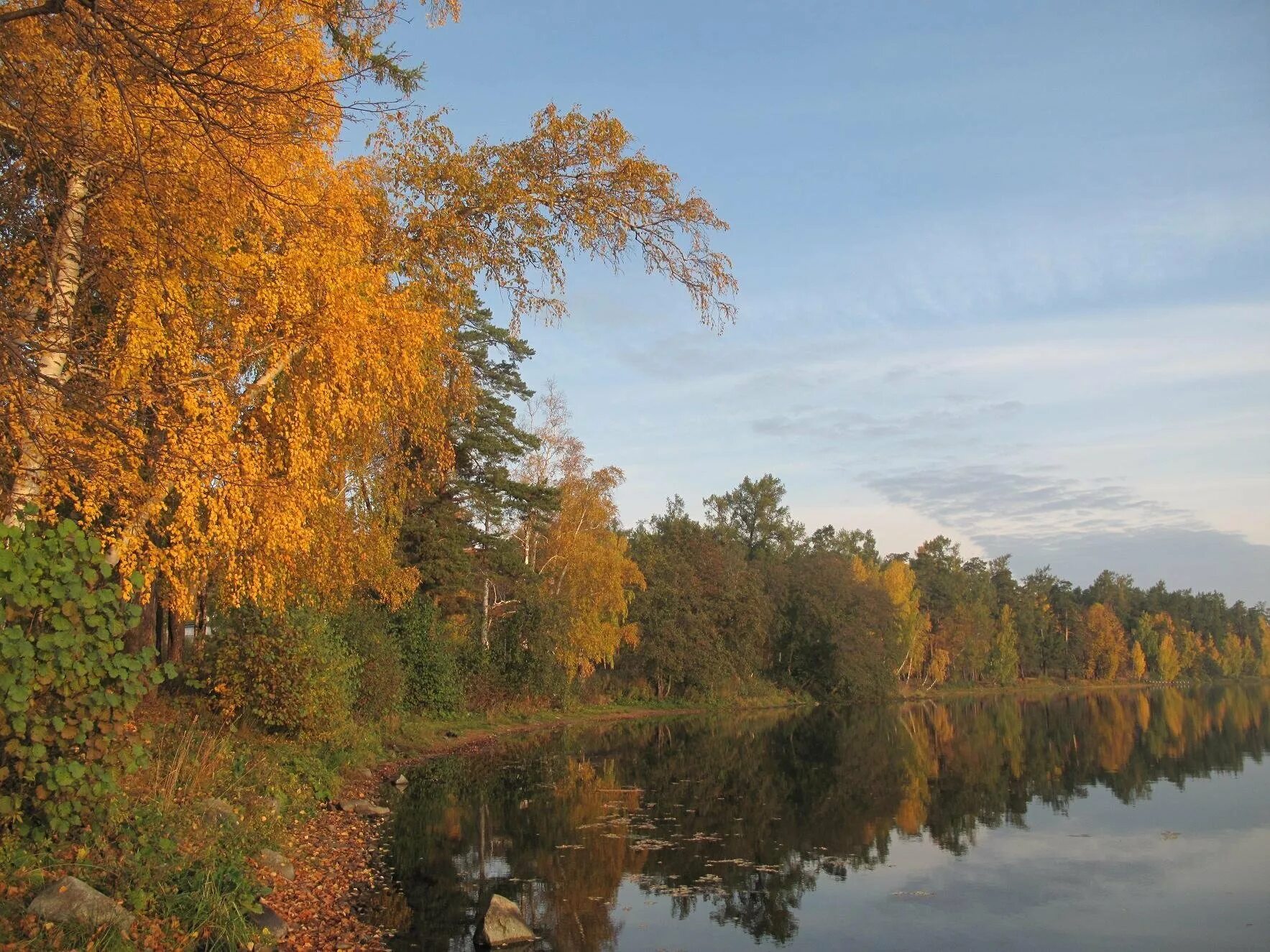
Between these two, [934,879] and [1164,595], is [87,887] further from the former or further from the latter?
[1164,595]

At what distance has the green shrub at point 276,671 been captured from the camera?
14.9 metres

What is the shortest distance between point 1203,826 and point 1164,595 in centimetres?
10595

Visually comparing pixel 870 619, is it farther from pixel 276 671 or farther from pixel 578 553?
pixel 276 671

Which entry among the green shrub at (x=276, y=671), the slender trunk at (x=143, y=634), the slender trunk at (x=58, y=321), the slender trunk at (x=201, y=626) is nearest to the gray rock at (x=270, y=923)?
the slender trunk at (x=58, y=321)

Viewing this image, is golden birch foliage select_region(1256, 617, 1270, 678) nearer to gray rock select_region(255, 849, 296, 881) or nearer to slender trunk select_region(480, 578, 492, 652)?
slender trunk select_region(480, 578, 492, 652)

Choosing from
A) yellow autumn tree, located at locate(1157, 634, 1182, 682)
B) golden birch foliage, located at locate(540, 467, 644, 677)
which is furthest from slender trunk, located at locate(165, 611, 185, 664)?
yellow autumn tree, located at locate(1157, 634, 1182, 682)

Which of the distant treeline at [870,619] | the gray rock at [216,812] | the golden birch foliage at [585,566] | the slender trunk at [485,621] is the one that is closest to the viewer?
the gray rock at [216,812]

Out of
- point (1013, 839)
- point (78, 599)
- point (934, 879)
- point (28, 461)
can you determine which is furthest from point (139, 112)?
point (1013, 839)

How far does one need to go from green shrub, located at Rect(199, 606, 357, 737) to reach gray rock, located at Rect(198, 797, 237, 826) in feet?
16.7

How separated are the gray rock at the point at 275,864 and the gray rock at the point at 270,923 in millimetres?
1321

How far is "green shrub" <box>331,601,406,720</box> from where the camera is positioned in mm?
21938

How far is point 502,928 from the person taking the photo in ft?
29.3

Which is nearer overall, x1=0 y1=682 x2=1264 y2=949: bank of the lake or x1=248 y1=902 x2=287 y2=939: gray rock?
x1=0 y1=682 x2=1264 y2=949: bank of the lake

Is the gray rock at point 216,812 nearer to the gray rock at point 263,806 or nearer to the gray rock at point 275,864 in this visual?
the gray rock at point 275,864
